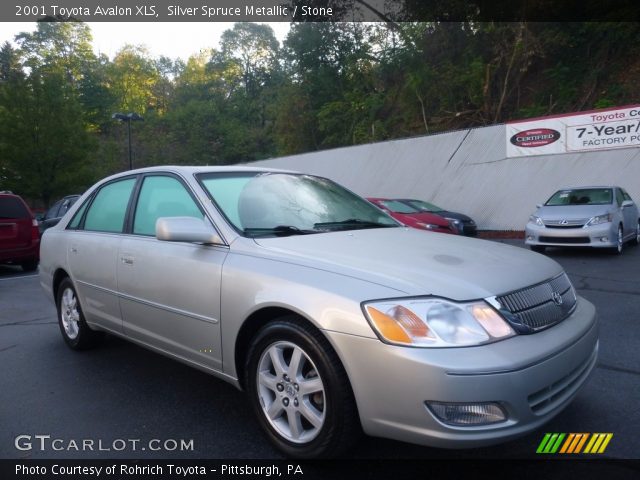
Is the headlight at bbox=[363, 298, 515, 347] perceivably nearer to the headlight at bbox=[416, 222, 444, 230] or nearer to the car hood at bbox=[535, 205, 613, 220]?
the car hood at bbox=[535, 205, 613, 220]

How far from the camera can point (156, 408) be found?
338 cm

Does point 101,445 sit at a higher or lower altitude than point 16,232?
lower

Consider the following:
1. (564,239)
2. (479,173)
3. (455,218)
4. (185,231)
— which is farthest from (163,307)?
(479,173)

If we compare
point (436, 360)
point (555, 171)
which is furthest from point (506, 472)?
point (555, 171)

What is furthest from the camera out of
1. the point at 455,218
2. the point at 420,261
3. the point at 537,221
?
the point at 455,218

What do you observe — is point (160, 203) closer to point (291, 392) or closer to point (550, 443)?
point (291, 392)

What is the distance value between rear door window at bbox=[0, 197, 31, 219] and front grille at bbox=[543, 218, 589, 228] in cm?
1014

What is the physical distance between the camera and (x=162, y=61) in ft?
223

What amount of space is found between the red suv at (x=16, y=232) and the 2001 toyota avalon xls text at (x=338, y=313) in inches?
298

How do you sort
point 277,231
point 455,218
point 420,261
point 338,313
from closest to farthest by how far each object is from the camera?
point 338,313, point 420,261, point 277,231, point 455,218

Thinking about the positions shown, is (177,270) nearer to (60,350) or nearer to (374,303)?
(374,303)

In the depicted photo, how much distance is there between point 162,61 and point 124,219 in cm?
7054

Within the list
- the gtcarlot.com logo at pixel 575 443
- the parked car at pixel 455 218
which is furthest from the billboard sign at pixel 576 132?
the gtcarlot.com logo at pixel 575 443

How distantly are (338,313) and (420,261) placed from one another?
1.88 ft
